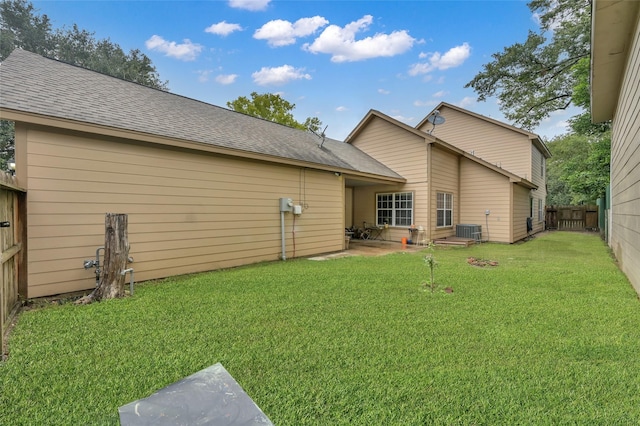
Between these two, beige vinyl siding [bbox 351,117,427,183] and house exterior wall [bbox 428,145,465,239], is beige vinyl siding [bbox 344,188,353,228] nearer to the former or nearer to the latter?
beige vinyl siding [bbox 351,117,427,183]

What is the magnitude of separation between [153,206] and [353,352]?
4.58 meters

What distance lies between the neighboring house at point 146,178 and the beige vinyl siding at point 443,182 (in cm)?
407

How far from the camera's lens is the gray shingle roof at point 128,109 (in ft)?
15.3

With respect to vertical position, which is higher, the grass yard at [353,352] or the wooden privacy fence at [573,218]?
the wooden privacy fence at [573,218]

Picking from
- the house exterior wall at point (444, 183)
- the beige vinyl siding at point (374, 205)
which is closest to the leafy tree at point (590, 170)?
the house exterior wall at point (444, 183)

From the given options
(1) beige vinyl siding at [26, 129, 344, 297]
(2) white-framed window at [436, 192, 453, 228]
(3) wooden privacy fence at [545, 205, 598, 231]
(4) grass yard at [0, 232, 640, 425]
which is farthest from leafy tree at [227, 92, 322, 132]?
(4) grass yard at [0, 232, 640, 425]

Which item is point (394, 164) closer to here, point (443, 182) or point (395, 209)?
point (395, 209)

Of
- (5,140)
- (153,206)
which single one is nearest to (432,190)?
(153,206)

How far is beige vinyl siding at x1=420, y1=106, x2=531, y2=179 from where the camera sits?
557 inches

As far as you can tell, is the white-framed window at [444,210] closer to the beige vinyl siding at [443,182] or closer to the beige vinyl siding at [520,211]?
the beige vinyl siding at [443,182]

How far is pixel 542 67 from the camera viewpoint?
14211 millimetres

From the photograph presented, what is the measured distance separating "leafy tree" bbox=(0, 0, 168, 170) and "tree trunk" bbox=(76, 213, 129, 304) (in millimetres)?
19070

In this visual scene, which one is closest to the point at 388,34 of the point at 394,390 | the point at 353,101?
the point at 353,101

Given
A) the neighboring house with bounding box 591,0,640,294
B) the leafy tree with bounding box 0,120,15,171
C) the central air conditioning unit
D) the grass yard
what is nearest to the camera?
the grass yard
